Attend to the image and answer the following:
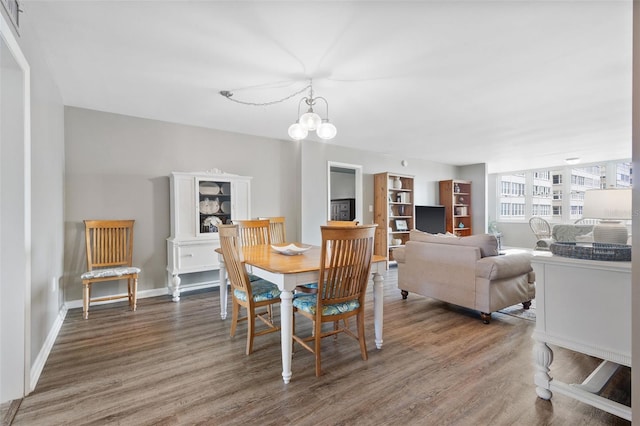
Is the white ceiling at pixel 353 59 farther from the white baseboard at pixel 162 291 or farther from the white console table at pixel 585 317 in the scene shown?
the white baseboard at pixel 162 291

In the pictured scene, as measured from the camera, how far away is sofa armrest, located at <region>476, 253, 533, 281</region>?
2.98 m

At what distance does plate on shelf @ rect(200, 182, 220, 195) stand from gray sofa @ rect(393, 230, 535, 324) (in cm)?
280

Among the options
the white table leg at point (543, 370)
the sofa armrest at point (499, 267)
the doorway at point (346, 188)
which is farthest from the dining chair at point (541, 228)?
the white table leg at point (543, 370)

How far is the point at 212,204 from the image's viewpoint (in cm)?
426

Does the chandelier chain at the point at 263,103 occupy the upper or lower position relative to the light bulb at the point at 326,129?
upper

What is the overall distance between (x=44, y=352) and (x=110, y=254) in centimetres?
148

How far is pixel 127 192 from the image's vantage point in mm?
3902

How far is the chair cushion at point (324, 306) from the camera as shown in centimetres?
219

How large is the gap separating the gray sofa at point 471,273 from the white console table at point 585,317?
3.78 ft

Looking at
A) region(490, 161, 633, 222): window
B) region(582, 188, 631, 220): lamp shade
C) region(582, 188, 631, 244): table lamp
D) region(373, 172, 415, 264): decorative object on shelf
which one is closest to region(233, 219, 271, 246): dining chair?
region(373, 172, 415, 264): decorative object on shelf

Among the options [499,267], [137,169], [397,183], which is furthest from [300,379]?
[397,183]

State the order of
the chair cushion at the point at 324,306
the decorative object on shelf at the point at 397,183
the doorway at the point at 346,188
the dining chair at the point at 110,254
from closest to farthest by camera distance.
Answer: the chair cushion at the point at 324,306 → the dining chair at the point at 110,254 → the doorway at the point at 346,188 → the decorative object on shelf at the point at 397,183

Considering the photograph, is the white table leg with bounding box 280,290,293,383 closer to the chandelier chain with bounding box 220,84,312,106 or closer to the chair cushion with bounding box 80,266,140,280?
the chandelier chain with bounding box 220,84,312,106

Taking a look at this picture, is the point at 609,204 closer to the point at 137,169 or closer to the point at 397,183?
the point at 397,183
